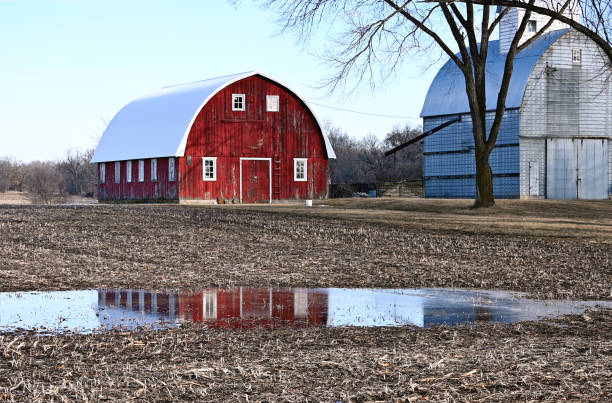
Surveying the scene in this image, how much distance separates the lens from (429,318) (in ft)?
34.9

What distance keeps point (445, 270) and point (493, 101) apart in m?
33.2

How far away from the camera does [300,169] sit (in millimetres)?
50875

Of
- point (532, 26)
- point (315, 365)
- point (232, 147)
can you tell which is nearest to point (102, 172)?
point (232, 147)

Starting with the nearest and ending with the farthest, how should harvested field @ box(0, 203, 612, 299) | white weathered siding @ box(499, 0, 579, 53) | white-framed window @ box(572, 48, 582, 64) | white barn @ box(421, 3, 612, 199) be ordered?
harvested field @ box(0, 203, 612, 299) → white barn @ box(421, 3, 612, 199) → white-framed window @ box(572, 48, 582, 64) → white weathered siding @ box(499, 0, 579, 53)

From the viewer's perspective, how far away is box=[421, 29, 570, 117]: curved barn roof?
4600 cm

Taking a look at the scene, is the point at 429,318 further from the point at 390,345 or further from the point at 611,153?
the point at 611,153

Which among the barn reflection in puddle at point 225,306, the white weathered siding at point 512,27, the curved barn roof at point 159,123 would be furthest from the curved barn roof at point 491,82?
the barn reflection in puddle at point 225,306

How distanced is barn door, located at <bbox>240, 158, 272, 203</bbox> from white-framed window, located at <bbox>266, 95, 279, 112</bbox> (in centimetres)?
295

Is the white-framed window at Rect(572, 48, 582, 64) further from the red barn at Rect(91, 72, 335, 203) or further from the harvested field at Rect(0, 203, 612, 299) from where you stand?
the harvested field at Rect(0, 203, 612, 299)

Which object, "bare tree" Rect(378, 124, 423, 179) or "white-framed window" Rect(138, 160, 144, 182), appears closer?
"white-framed window" Rect(138, 160, 144, 182)

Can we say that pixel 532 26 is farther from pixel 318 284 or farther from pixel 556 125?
pixel 318 284

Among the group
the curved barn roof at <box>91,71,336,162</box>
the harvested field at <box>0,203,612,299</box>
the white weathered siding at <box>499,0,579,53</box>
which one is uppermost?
the white weathered siding at <box>499,0,579,53</box>

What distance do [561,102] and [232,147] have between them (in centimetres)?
1843

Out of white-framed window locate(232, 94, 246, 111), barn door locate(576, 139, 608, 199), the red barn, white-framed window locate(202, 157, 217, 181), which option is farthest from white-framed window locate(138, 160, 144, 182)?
barn door locate(576, 139, 608, 199)
